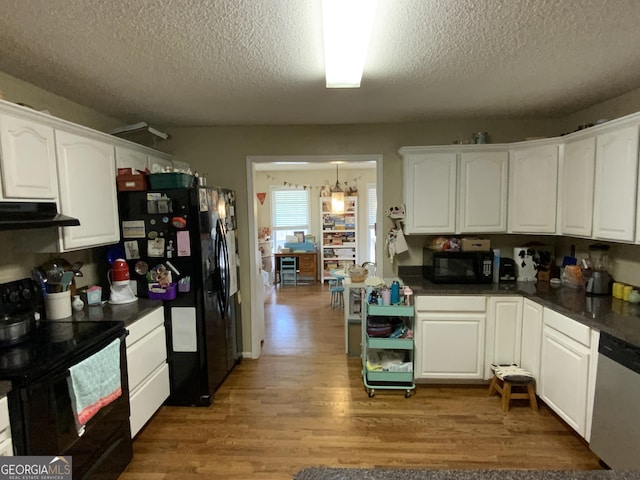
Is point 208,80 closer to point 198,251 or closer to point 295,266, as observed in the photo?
point 198,251

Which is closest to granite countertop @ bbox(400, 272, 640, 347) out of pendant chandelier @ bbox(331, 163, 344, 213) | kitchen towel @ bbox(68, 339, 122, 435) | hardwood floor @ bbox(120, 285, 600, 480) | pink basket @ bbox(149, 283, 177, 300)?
hardwood floor @ bbox(120, 285, 600, 480)

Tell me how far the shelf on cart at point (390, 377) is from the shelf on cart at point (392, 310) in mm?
502

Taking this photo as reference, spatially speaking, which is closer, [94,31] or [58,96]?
[94,31]

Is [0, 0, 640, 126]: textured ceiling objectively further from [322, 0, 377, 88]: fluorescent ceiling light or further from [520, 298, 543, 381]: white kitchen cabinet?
[520, 298, 543, 381]: white kitchen cabinet

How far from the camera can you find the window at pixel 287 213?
757 cm

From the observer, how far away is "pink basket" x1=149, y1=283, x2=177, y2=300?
8.36ft

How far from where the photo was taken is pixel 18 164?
5.57ft

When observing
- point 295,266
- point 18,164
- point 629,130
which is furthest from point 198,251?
point 295,266

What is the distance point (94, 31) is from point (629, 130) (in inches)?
123

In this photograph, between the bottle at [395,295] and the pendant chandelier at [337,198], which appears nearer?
the bottle at [395,295]

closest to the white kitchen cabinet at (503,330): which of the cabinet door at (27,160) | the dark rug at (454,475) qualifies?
the dark rug at (454,475)

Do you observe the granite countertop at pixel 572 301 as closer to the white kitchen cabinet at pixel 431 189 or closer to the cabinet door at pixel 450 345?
the cabinet door at pixel 450 345

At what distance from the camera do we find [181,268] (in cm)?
258

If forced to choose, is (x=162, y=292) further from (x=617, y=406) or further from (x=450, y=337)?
(x=617, y=406)
